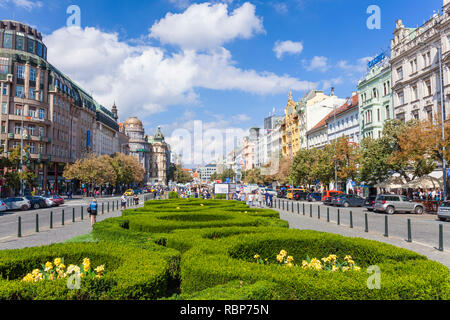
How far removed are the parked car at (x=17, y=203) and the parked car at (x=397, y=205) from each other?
33174mm

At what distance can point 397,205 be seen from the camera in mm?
28406

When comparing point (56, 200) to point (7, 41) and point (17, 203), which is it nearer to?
point (17, 203)

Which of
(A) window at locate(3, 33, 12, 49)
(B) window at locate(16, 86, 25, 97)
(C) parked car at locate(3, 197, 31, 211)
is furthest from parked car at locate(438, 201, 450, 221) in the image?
(A) window at locate(3, 33, 12, 49)

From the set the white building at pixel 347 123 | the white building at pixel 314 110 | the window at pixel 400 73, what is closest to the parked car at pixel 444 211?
the window at pixel 400 73

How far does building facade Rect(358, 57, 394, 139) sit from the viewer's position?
153 ft

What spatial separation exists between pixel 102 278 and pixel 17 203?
35.5m

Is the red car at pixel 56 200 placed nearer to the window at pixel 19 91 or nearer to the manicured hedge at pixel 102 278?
the window at pixel 19 91

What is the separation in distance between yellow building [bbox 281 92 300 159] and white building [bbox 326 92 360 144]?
A: 64.6ft

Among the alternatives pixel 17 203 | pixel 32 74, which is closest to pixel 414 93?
pixel 17 203

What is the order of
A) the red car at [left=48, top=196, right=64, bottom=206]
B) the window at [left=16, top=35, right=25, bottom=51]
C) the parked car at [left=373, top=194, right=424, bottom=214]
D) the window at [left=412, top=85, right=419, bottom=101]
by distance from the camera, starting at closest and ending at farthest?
the parked car at [left=373, top=194, right=424, bottom=214]
the window at [left=412, top=85, right=419, bottom=101]
the red car at [left=48, top=196, right=64, bottom=206]
the window at [left=16, top=35, right=25, bottom=51]

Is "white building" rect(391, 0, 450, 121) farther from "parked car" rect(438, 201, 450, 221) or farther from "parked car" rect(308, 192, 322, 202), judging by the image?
"parked car" rect(308, 192, 322, 202)

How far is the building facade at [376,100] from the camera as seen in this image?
4669cm

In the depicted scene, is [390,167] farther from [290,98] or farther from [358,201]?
[290,98]

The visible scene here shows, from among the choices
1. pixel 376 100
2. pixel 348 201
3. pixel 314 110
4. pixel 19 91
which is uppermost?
pixel 314 110
